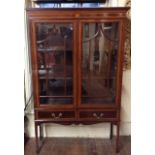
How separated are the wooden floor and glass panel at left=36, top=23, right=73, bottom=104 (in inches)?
20.8

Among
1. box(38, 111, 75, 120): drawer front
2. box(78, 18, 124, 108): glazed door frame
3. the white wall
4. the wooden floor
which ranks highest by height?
box(78, 18, 124, 108): glazed door frame

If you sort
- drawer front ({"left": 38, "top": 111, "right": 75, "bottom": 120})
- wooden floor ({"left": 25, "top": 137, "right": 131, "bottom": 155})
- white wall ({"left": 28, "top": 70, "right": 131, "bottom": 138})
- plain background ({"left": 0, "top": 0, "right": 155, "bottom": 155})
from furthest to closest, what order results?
white wall ({"left": 28, "top": 70, "right": 131, "bottom": 138}) → wooden floor ({"left": 25, "top": 137, "right": 131, "bottom": 155}) → drawer front ({"left": 38, "top": 111, "right": 75, "bottom": 120}) → plain background ({"left": 0, "top": 0, "right": 155, "bottom": 155})

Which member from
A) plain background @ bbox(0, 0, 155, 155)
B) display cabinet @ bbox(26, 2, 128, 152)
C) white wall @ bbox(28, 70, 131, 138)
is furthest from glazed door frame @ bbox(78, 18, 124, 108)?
plain background @ bbox(0, 0, 155, 155)

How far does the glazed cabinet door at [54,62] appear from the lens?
68.7 inches

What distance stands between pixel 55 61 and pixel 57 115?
0.50m

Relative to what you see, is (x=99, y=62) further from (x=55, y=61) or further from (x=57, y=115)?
(x=57, y=115)

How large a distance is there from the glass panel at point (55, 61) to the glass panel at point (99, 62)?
5.3 inches

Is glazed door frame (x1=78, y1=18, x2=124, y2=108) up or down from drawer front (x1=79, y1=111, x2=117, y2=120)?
up

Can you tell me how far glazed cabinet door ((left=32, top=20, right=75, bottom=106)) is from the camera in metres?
1.75

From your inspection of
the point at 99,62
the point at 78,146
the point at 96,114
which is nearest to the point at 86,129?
the point at 78,146

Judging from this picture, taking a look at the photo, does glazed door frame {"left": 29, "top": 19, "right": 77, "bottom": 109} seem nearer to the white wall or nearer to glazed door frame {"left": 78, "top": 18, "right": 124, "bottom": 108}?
glazed door frame {"left": 78, "top": 18, "right": 124, "bottom": 108}

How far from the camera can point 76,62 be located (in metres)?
1.79
